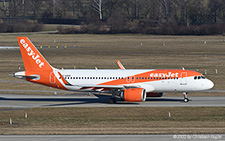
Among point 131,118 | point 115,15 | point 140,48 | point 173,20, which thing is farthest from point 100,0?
point 131,118

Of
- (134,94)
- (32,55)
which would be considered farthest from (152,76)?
(32,55)

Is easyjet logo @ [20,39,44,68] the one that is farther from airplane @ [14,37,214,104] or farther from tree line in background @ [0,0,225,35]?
tree line in background @ [0,0,225,35]

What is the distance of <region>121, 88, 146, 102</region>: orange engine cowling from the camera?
45469 mm

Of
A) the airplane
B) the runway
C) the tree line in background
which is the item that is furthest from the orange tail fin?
the tree line in background

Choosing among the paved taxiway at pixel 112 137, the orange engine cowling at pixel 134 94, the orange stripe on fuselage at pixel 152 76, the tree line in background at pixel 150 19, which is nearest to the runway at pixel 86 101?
the orange engine cowling at pixel 134 94

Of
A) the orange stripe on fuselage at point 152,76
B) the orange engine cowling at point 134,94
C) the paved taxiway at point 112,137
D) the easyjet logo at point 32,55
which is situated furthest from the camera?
the easyjet logo at point 32,55

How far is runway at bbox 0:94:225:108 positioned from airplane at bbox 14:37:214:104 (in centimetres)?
113

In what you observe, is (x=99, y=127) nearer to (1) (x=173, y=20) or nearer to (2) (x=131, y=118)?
(2) (x=131, y=118)

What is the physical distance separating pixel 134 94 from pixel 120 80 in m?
3.16

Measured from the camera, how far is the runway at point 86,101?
4672 centimetres

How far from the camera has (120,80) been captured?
48.1m

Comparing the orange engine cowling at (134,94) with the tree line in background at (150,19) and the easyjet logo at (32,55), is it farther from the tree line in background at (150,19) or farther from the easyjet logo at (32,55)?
the tree line in background at (150,19)

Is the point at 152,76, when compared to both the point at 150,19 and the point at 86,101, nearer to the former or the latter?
the point at 86,101

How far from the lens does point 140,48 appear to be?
113562mm
